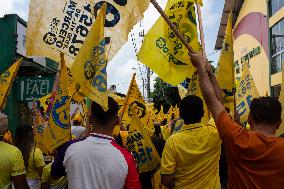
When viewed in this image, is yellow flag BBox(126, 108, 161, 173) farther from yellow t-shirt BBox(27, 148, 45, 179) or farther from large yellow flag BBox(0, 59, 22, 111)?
large yellow flag BBox(0, 59, 22, 111)

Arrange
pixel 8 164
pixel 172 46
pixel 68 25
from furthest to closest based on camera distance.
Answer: pixel 172 46, pixel 68 25, pixel 8 164

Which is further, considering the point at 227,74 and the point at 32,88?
the point at 32,88

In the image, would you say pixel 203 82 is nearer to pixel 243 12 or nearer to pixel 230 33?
pixel 230 33

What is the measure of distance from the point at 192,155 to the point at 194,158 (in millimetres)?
34

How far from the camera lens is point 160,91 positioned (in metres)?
38.2

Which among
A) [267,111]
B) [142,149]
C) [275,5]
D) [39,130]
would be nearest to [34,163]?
[142,149]

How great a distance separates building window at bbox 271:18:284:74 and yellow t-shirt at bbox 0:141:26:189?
567 inches

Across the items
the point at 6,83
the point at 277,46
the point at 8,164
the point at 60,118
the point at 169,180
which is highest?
the point at 277,46

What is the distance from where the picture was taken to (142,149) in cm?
504

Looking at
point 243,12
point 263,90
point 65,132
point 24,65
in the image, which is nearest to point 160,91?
point 243,12

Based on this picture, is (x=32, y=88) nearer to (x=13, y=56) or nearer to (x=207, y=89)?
(x=13, y=56)

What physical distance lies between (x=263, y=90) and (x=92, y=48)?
1681 centimetres

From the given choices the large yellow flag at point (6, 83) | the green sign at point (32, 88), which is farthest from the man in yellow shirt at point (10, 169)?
the green sign at point (32, 88)

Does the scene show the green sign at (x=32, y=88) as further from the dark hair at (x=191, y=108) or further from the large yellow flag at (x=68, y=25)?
the dark hair at (x=191, y=108)
